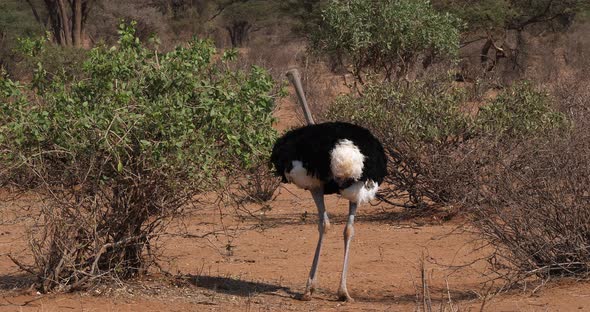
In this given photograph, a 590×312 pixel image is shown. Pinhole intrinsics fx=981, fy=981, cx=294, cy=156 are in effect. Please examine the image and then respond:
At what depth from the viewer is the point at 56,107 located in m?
6.02

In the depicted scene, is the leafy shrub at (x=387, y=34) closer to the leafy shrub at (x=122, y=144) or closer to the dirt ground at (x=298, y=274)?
the dirt ground at (x=298, y=274)

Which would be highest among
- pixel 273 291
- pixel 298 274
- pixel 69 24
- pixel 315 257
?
pixel 69 24

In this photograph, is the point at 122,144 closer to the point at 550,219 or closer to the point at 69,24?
the point at 550,219

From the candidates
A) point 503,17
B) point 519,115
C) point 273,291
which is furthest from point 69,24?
point 273,291

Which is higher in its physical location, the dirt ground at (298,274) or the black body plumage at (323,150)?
the black body plumage at (323,150)

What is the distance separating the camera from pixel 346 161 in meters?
5.99

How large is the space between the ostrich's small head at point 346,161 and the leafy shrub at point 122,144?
0.55m

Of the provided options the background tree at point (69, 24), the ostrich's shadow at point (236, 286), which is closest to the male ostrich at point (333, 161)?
the ostrich's shadow at point (236, 286)

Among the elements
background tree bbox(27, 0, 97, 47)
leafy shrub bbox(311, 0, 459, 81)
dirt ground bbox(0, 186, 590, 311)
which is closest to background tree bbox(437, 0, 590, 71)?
leafy shrub bbox(311, 0, 459, 81)

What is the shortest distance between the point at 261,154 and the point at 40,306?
1.72m

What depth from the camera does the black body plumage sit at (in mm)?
6090

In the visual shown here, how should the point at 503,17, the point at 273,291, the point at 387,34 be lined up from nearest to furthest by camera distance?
the point at 273,291, the point at 387,34, the point at 503,17

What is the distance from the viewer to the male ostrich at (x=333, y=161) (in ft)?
19.8

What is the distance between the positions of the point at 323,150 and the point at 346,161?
168 mm
